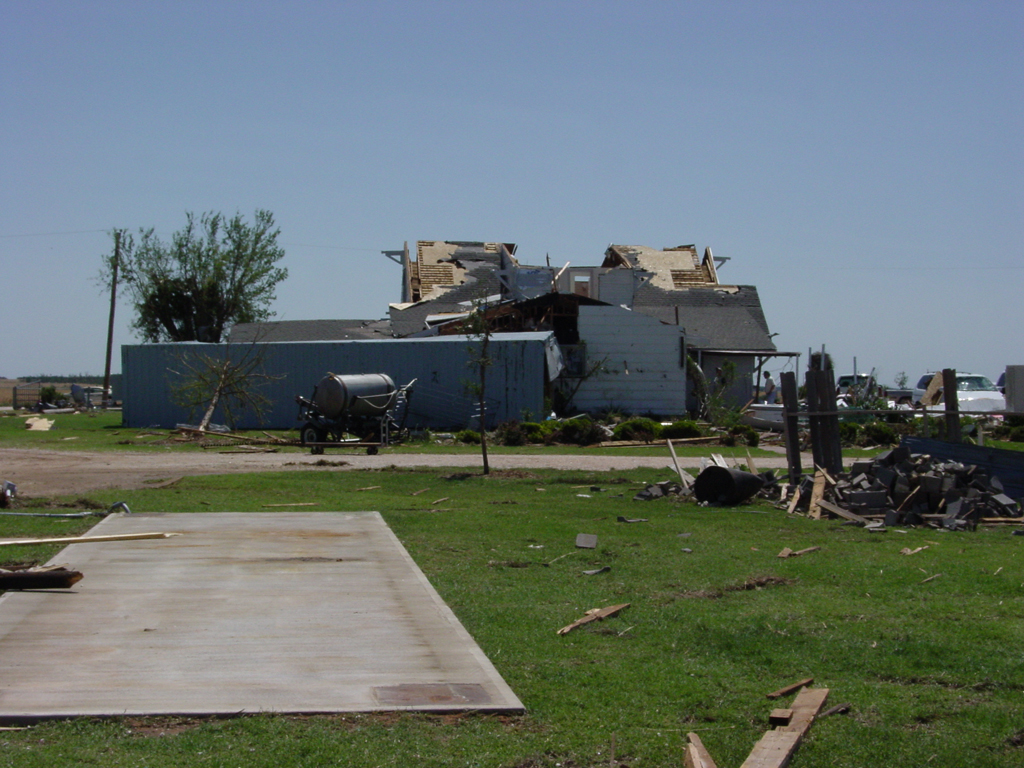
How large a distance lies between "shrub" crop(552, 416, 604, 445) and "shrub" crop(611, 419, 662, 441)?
1.93 ft

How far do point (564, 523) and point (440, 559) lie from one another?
3345mm

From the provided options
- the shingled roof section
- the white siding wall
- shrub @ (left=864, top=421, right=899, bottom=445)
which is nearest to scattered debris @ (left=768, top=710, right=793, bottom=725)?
shrub @ (left=864, top=421, right=899, bottom=445)

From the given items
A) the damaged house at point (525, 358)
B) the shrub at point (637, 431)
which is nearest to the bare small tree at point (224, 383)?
the damaged house at point (525, 358)

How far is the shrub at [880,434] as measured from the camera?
96.1 ft

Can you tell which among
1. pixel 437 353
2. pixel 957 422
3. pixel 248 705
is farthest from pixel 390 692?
pixel 437 353

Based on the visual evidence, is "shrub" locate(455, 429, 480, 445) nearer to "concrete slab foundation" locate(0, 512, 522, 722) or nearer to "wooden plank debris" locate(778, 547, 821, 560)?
"wooden plank debris" locate(778, 547, 821, 560)

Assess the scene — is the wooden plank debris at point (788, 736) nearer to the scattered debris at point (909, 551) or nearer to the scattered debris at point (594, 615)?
the scattered debris at point (594, 615)

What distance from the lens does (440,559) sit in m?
10.4

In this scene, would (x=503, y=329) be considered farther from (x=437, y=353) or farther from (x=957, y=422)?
(x=957, y=422)

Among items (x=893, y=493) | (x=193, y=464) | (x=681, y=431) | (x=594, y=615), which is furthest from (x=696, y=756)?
(x=681, y=431)

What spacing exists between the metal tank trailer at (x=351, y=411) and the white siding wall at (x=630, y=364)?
9.76m

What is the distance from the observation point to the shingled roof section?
46250 mm

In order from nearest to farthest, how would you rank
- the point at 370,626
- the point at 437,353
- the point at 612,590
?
the point at 370,626
the point at 612,590
the point at 437,353

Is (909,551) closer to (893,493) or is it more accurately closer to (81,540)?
(893,493)
